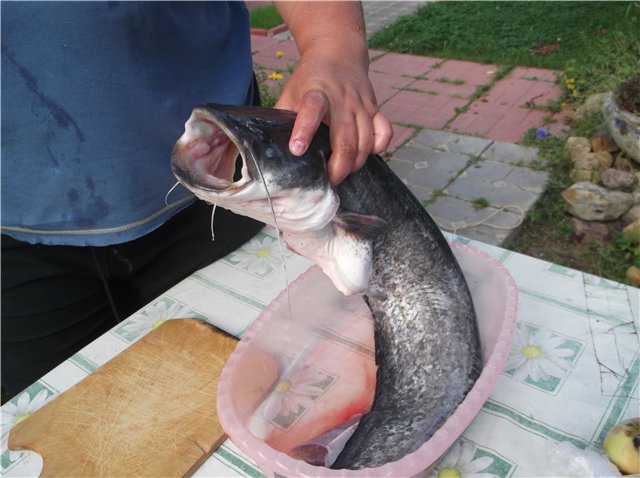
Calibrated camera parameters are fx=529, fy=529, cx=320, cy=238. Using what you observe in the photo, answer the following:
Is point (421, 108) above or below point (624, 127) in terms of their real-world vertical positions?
below

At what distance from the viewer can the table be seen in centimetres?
126

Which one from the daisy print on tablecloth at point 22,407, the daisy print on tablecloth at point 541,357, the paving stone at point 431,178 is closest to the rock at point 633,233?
the paving stone at point 431,178

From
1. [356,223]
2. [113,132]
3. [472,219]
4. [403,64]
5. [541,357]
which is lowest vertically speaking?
[472,219]

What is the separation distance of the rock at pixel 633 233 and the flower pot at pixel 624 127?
0.61 metres

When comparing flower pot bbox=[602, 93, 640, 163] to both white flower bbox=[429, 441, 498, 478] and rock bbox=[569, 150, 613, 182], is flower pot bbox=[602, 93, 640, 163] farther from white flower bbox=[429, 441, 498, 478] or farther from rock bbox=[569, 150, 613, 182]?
white flower bbox=[429, 441, 498, 478]

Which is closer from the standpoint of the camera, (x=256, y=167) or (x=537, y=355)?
(x=256, y=167)

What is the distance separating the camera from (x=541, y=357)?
1.47 metres

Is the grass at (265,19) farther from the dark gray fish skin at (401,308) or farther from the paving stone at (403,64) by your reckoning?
the dark gray fish skin at (401,308)

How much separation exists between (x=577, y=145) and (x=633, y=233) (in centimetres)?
99

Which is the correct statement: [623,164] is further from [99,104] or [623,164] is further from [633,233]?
[99,104]

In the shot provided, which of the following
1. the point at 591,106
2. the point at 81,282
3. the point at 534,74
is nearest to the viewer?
the point at 81,282

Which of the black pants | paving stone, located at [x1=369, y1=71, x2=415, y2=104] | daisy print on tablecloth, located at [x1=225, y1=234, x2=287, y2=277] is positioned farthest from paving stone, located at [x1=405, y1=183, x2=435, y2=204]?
the black pants

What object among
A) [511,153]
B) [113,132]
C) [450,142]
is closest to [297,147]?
[113,132]

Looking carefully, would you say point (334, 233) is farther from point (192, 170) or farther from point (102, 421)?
point (102, 421)
